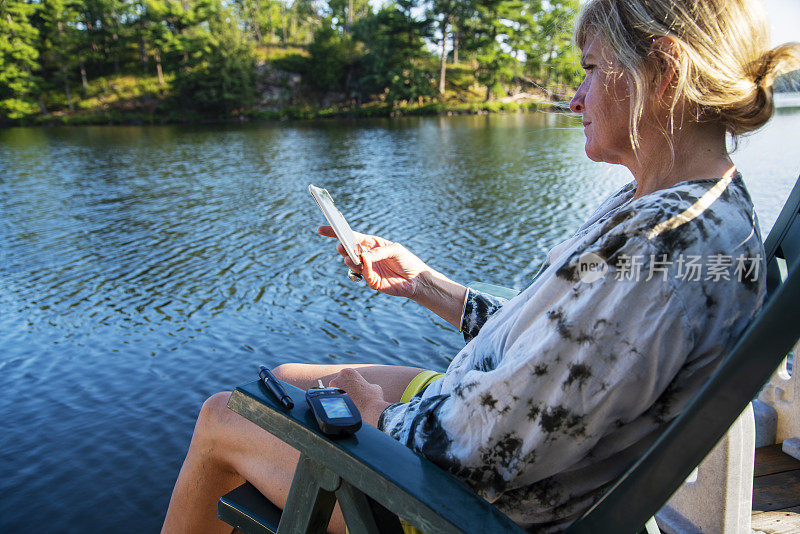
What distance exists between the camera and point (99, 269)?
318 inches

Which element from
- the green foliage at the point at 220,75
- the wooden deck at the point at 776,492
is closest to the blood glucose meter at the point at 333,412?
the wooden deck at the point at 776,492

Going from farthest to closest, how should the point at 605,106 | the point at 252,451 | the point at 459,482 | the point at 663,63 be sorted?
1. the point at 252,451
2. the point at 605,106
3. the point at 663,63
4. the point at 459,482

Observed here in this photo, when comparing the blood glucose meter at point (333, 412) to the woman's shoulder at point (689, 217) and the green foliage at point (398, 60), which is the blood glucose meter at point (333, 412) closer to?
the woman's shoulder at point (689, 217)

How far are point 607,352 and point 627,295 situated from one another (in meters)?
0.10

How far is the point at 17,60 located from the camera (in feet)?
148

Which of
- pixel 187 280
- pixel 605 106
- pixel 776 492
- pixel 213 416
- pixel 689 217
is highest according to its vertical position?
pixel 605 106

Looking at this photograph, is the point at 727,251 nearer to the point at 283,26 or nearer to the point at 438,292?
the point at 438,292

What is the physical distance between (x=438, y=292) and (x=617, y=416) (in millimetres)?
1085

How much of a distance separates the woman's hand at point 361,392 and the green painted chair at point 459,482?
0.36 meters

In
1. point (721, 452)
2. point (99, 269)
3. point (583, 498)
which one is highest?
point (583, 498)

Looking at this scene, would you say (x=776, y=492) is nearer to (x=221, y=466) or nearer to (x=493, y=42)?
(x=221, y=466)

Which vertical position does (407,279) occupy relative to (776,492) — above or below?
above

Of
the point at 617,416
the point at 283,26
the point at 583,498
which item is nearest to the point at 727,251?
the point at 617,416

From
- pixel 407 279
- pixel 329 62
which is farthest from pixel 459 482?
pixel 329 62
